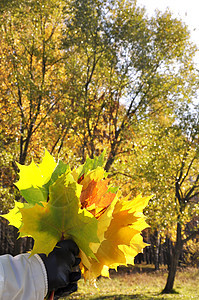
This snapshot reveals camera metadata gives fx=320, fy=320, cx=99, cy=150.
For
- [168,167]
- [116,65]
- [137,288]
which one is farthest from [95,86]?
[137,288]

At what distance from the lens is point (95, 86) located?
1256 cm

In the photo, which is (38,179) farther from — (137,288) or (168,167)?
(137,288)

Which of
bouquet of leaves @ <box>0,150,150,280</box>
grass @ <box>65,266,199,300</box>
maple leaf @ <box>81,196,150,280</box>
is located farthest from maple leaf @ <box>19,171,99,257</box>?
grass @ <box>65,266,199,300</box>

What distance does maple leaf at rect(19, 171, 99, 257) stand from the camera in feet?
4.81

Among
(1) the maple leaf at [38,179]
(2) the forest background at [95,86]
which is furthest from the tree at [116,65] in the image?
(1) the maple leaf at [38,179]

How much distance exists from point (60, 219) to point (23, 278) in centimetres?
32

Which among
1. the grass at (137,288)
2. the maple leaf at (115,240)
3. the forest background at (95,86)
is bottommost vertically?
the grass at (137,288)

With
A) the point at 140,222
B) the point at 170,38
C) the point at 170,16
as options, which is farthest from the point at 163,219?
the point at 140,222

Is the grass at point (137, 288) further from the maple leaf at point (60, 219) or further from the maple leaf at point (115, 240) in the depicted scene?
the maple leaf at point (60, 219)

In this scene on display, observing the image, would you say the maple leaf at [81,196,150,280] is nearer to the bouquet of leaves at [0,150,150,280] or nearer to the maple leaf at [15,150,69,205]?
the bouquet of leaves at [0,150,150,280]

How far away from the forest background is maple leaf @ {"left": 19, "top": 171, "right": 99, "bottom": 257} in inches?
367

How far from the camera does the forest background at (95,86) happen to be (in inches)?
452

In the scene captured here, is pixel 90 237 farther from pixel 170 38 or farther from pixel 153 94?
pixel 170 38

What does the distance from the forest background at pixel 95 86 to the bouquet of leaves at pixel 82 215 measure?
910cm
